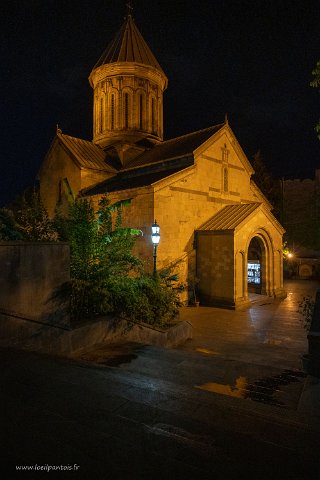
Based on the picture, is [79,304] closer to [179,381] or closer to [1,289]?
[1,289]

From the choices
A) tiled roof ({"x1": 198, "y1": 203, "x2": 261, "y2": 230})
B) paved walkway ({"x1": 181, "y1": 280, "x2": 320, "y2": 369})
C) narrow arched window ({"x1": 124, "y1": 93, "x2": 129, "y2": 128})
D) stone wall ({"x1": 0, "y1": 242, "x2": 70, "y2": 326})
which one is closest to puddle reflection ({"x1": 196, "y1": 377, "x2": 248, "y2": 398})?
paved walkway ({"x1": 181, "y1": 280, "x2": 320, "y2": 369})

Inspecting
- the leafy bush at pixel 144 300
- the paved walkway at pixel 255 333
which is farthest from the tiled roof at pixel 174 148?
the leafy bush at pixel 144 300

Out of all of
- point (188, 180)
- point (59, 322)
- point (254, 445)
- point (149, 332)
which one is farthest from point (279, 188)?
point (254, 445)

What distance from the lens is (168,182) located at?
16.4 meters

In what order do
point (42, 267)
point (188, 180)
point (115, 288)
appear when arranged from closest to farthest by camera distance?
point (42, 267) → point (115, 288) → point (188, 180)

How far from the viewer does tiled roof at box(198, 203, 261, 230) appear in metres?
17.1

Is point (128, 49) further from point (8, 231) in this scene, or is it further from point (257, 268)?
point (8, 231)

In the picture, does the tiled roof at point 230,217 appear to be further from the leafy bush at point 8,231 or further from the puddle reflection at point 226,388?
the puddle reflection at point 226,388

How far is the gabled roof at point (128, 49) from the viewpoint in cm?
2453

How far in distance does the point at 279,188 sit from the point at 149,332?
3297 centimetres

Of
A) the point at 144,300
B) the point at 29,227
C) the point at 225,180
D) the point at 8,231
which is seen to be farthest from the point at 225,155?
the point at 8,231

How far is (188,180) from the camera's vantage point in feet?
58.1

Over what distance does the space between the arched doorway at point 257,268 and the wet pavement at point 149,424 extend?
574 inches

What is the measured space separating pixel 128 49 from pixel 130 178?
12.0m
